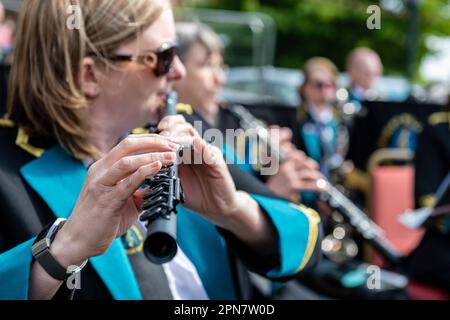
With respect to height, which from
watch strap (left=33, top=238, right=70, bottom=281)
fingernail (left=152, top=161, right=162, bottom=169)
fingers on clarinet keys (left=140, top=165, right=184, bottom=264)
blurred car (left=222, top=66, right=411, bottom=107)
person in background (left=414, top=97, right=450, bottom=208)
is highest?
fingernail (left=152, top=161, right=162, bottom=169)

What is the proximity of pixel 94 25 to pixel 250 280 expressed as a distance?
1049 millimetres

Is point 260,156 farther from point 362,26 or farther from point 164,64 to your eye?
point 362,26

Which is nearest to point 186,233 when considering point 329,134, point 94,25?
point 94,25

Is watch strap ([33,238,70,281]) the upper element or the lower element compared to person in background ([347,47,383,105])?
upper

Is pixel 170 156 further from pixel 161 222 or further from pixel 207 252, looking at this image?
pixel 207 252

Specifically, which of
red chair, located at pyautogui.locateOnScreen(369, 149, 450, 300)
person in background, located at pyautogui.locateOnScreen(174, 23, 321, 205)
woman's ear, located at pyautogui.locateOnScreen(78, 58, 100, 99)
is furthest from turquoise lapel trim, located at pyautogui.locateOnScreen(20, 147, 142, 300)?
red chair, located at pyautogui.locateOnScreen(369, 149, 450, 300)

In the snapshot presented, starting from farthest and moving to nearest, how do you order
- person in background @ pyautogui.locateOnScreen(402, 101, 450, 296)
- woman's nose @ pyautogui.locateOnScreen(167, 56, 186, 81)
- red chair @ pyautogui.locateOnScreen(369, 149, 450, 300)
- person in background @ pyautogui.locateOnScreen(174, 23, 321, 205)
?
red chair @ pyautogui.locateOnScreen(369, 149, 450, 300)
person in background @ pyautogui.locateOnScreen(174, 23, 321, 205)
person in background @ pyautogui.locateOnScreen(402, 101, 450, 296)
woman's nose @ pyautogui.locateOnScreen(167, 56, 186, 81)

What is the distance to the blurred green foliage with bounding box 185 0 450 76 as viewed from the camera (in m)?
17.9

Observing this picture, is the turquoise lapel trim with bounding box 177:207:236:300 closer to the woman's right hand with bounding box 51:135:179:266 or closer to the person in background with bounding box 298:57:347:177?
the woman's right hand with bounding box 51:135:179:266

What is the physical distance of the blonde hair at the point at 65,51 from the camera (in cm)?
161

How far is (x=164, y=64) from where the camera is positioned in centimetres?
168

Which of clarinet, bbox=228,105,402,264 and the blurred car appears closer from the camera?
clarinet, bbox=228,105,402,264

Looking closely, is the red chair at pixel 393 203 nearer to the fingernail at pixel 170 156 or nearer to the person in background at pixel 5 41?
the person in background at pixel 5 41

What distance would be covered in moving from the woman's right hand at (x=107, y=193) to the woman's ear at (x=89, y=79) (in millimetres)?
540
